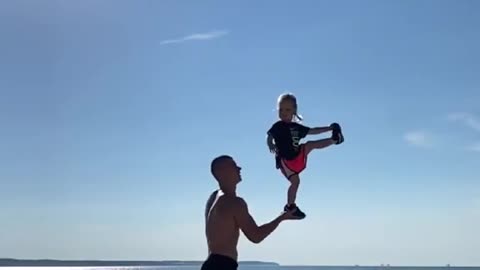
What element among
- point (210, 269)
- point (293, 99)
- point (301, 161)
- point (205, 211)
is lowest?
point (210, 269)

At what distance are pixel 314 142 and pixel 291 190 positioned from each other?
0.65m

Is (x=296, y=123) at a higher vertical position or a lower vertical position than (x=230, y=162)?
higher

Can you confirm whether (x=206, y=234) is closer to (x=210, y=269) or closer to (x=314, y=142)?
(x=210, y=269)

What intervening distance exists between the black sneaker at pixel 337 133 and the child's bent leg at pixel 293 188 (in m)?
0.62

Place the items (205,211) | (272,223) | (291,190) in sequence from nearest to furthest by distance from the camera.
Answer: (272,223) → (205,211) → (291,190)

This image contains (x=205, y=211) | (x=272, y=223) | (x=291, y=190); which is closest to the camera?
(x=272, y=223)

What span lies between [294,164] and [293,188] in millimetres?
284

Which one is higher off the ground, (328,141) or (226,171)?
(328,141)

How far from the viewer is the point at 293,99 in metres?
9.60

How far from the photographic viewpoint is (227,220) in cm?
841

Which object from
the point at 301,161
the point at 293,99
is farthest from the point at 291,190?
the point at 293,99

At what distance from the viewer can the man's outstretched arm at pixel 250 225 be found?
816cm

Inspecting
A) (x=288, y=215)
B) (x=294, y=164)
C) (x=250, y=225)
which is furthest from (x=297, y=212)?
(x=294, y=164)

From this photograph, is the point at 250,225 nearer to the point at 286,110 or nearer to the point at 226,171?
the point at 226,171
